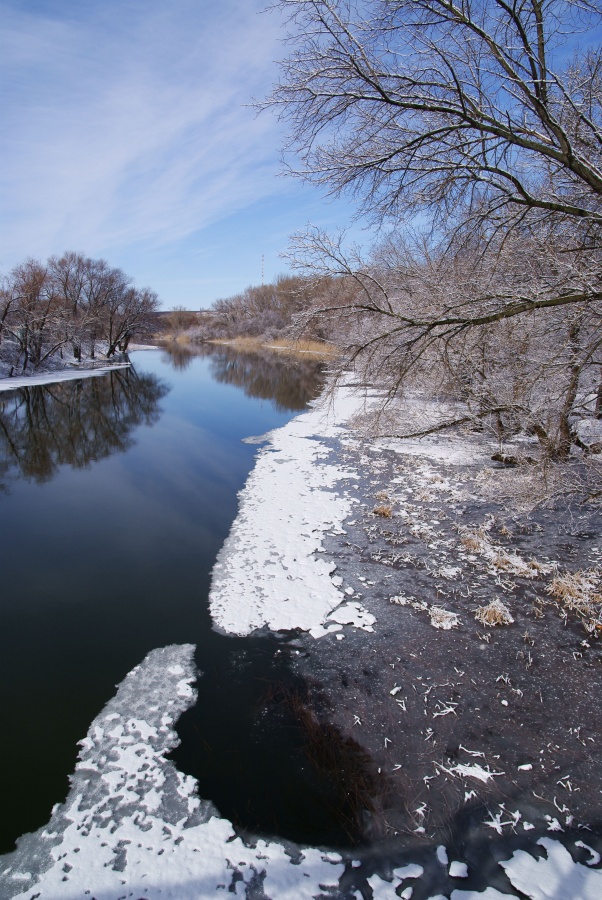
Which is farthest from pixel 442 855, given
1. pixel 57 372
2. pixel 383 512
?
pixel 57 372

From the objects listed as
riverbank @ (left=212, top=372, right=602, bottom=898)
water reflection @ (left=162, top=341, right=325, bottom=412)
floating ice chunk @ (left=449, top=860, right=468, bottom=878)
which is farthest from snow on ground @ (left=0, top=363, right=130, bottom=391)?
floating ice chunk @ (left=449, top=860, right=468, bottom=878)

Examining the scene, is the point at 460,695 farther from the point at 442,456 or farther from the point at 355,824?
the point at 442,456

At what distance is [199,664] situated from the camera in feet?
15.4

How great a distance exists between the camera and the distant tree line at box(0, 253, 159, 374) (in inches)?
1145

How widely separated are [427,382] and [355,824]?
10218mm

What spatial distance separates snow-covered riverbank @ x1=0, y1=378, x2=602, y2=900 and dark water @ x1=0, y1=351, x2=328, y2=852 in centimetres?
24

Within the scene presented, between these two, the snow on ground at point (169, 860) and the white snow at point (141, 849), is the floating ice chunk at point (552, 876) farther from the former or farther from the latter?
the white snow at point (141, 849)

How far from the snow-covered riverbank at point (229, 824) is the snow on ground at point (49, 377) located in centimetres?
2503

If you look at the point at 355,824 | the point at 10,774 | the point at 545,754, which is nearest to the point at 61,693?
the point at 10,774

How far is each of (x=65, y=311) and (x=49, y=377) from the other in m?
5.08

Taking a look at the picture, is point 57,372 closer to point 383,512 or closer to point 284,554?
point 383,512

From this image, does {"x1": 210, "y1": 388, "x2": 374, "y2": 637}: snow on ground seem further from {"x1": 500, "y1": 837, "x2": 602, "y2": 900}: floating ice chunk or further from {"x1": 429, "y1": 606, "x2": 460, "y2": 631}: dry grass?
{"x1": 500, "y1": 837, "x2": 602, "y2": 900}: floating ice chunk

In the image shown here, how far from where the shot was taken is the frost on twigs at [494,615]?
5.26 m

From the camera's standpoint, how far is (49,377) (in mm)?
30328
